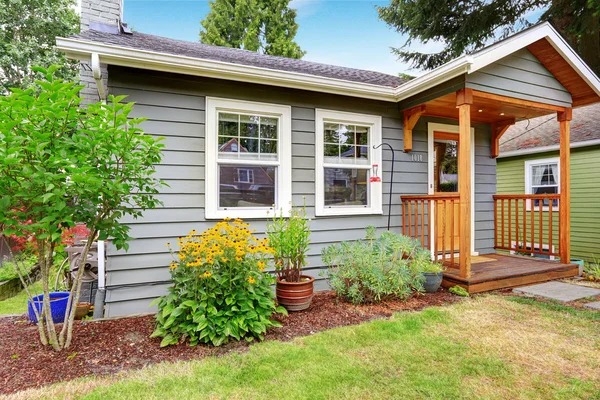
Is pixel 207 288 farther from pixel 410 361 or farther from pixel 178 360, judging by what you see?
pixel 410 361

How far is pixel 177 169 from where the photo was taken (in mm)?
3586

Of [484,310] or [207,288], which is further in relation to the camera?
[484,310]

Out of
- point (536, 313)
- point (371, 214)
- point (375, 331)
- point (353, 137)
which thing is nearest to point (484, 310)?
point (536, 313)

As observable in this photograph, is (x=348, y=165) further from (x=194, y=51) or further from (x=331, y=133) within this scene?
(x=194, y=51)

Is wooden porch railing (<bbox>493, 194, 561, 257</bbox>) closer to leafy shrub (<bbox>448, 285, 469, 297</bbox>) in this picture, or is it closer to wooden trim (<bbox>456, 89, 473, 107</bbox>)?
leafy shrub (<bbox>448, 285, 469, 297</bbox>)

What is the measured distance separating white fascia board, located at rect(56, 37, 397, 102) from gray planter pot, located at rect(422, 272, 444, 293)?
2520 mm

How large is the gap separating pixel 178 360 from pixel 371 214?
317 centimetres

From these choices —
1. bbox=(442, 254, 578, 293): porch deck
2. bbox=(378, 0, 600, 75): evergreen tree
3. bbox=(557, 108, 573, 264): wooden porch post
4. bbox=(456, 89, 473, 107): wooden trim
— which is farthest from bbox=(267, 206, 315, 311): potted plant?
bbox=(378, 0, 600, 75): evergreen tree

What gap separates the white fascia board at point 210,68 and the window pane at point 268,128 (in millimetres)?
466

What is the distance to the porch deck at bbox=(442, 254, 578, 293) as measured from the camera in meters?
4.07

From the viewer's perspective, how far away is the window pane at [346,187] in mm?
4496

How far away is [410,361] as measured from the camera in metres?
2.38

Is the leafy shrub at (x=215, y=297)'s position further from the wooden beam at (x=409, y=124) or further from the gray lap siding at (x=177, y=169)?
the wooden beam at (x=409, y=124)

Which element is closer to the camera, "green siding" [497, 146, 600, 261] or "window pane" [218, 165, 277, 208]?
"window pane" [218, 165, 277, 208]
